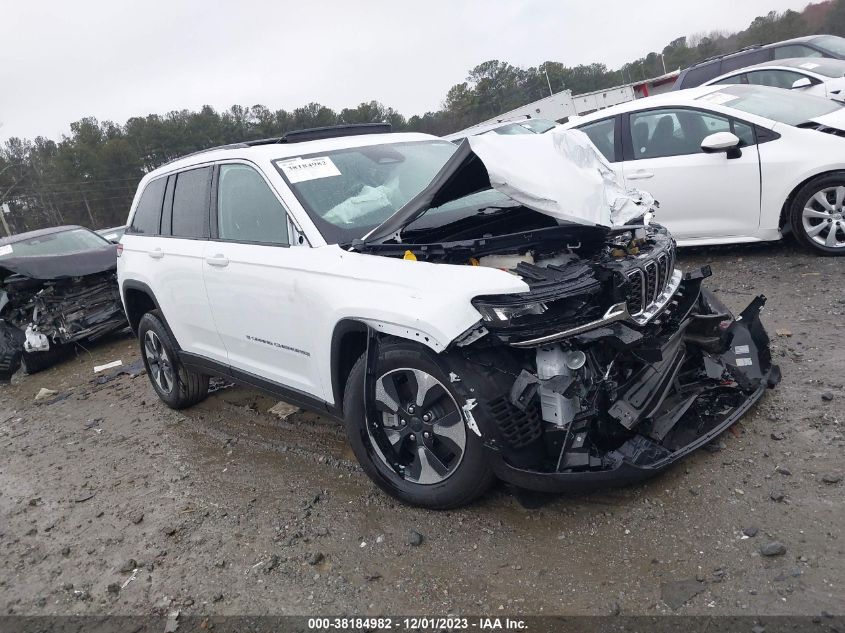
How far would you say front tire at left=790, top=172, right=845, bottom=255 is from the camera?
5555mm

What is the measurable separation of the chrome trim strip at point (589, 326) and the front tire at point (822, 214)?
3.91 metres

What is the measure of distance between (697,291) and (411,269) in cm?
174

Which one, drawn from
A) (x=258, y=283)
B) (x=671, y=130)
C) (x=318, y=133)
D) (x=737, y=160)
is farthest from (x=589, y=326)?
(x=671, y=130)

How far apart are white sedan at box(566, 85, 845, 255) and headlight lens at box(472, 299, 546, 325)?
4.04 m

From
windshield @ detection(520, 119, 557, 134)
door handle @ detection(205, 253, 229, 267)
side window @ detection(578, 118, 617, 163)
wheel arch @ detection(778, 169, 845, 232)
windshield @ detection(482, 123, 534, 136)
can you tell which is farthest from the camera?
windshield @ detection(520, 119, 557, 134)

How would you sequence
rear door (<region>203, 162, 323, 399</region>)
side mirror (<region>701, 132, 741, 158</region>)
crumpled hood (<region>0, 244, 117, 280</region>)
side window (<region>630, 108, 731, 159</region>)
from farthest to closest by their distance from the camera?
crumpled hood (<region>0, 244, 117, 280</region>) < side window (<region>630, 108, 731, 159</region>) < side mirror (<region>701, 132, 741, 158</region>) < rear door (<region>203, 162, 323, 399</region>)

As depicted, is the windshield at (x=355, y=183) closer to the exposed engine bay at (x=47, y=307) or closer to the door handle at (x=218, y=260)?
the door handle at (x=218, y=260)

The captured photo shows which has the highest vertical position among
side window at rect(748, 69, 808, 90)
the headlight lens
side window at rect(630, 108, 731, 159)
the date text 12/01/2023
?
side window at rect(748, 69, 808, 90)

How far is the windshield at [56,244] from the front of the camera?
28.3 ft

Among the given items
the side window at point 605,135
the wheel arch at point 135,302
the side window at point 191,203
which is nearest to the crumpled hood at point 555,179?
the side window at point 191,203

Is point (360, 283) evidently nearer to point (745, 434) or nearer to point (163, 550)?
point (163, 550)

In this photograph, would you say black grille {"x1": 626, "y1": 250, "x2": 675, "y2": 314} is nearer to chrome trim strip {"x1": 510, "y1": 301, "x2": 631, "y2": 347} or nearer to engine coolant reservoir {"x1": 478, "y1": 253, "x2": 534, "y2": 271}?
chrome trim strip {"x1": 510, "y1": 301, "x2": 631, "y2": 347}

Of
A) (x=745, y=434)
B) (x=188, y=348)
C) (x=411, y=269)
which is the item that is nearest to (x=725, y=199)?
(x=745, y=434)

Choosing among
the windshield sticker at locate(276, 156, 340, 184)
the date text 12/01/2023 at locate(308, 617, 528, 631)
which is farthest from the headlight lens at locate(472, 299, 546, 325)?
the windshield sticker at locate(276, 156, 340, 184)
